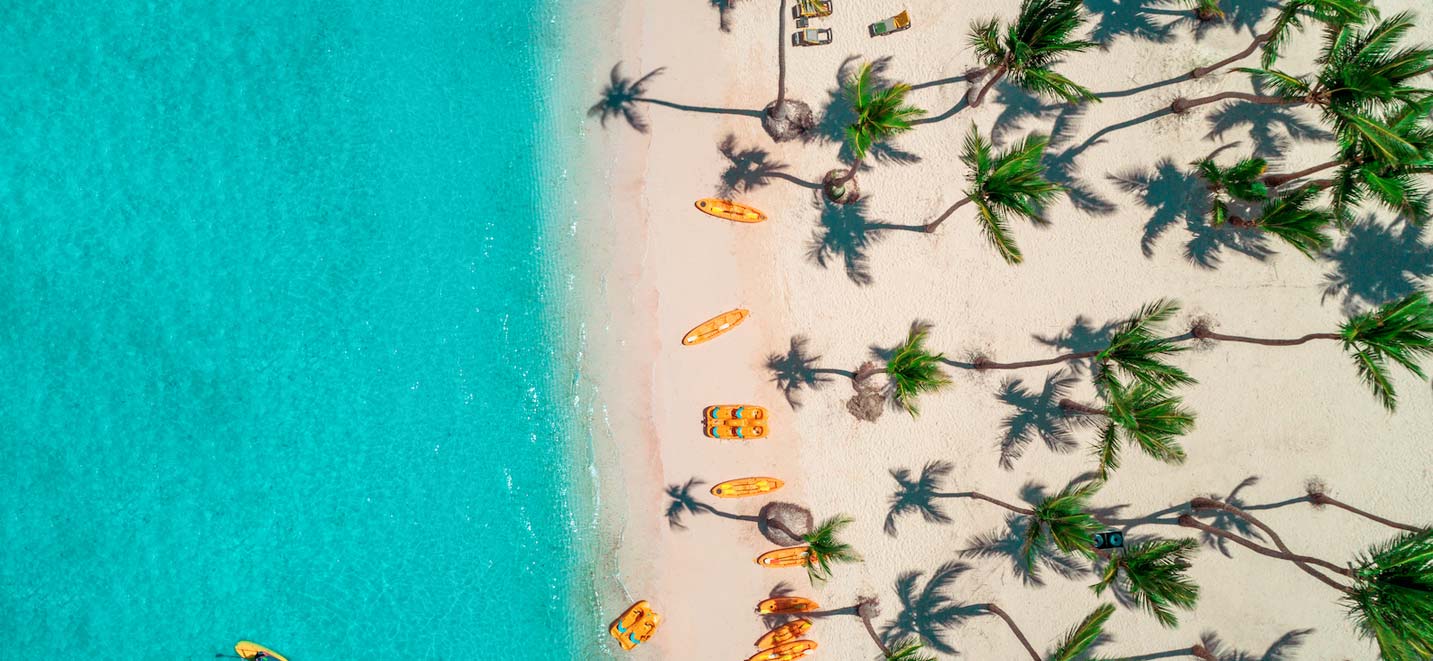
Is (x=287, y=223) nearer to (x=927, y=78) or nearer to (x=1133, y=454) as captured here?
(x=927, y=78)

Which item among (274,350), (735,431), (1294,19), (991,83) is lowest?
(735,431)

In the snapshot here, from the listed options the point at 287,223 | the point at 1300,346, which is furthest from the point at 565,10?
the point at 1300,346

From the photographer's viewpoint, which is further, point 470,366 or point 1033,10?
point 470,366

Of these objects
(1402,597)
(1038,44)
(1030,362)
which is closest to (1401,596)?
(1402,597)

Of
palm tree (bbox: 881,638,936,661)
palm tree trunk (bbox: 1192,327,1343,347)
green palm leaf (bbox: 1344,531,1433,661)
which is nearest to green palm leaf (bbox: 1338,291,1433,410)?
palm tree trunk (bbox: 1192,327,1343,347)

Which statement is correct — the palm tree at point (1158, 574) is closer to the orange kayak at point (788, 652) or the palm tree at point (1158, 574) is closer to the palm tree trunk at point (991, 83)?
the orange kayak at point (788, 652)

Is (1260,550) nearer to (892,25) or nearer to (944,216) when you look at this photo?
(944,216)

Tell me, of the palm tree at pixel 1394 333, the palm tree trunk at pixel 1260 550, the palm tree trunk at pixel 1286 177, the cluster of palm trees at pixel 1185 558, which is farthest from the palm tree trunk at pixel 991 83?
the palm tree trunk at pixel 1260 550
